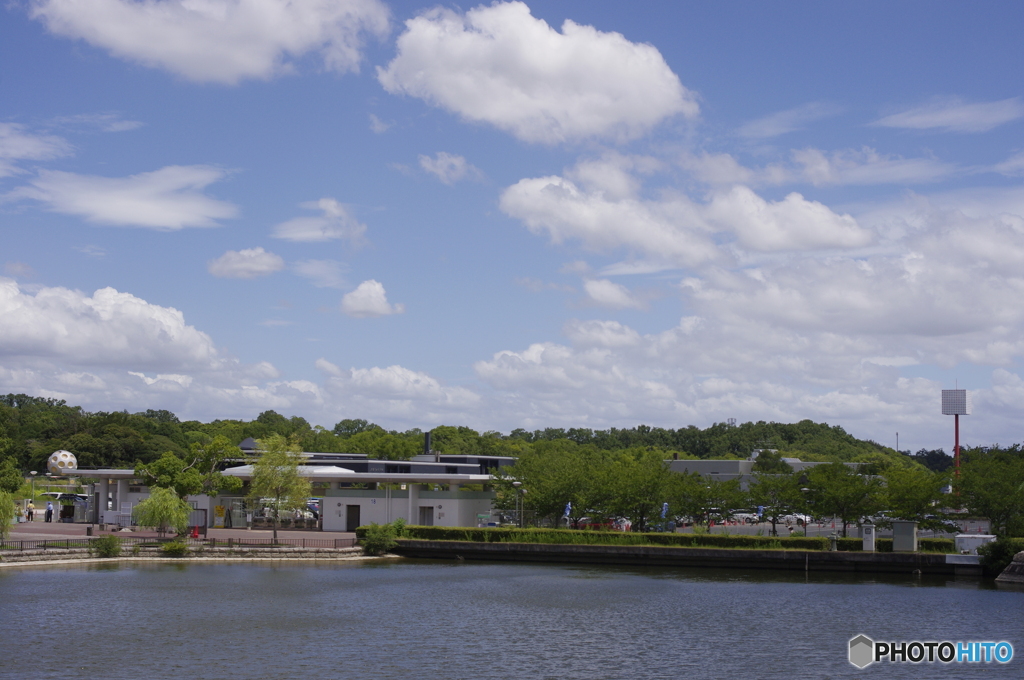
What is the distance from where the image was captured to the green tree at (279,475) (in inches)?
2454

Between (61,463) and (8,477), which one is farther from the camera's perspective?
(61,463)

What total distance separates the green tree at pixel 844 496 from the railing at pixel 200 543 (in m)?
27.8

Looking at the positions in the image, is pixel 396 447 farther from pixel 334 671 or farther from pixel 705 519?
pixel 334 671

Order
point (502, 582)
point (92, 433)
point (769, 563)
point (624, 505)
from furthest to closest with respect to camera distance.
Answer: point (92, 433)
point (624, 505)
point (769, 563)
point (502, 582)

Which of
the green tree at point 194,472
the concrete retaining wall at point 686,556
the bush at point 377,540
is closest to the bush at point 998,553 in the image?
the concrete retaining wall at point 686,556

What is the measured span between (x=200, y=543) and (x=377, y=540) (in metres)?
10.1

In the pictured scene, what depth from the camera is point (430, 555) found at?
5812 centimetres

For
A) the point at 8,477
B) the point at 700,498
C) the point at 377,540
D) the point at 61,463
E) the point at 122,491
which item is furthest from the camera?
the point at 61,463

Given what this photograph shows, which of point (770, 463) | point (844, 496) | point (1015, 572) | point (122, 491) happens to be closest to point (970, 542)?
point (1015, 572)

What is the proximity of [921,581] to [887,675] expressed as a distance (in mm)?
22051

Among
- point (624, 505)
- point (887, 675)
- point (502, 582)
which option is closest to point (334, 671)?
point (887, 675)

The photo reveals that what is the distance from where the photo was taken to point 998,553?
4631 cm

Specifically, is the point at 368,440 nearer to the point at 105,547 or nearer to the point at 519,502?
the point at 519,502

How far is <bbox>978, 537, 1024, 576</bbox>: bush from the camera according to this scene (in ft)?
151
